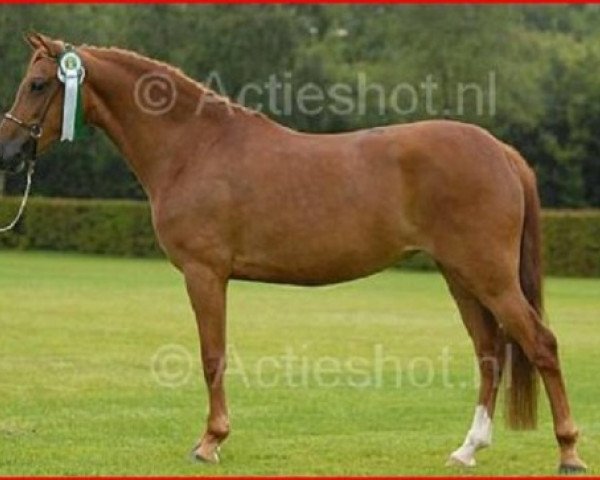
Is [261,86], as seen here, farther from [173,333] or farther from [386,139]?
[386,139]

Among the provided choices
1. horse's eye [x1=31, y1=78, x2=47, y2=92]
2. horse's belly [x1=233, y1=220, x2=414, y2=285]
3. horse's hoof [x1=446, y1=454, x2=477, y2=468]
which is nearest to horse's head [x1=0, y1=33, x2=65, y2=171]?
horse's eye [x1=31, y1=78, x2=47, y2=92]

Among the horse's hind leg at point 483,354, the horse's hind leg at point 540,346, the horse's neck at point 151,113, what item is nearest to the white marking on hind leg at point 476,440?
the horse's hind leg at point 483,354

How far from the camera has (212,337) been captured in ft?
25.7

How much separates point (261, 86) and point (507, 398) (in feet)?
120

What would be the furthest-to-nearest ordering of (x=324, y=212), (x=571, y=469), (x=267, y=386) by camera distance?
1. (x=267, y=386)
2. (x=324, y=212)
3. (x=571, y=469)

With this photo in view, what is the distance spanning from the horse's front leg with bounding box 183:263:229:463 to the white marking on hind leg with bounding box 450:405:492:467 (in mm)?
1370

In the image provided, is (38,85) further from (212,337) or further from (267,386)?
(267,386)

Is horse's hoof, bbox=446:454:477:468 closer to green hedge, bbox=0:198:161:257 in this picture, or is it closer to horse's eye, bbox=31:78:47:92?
horse's eye, bbox=31:78:47:92

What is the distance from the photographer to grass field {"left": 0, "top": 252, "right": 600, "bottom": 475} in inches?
315

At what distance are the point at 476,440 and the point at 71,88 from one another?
3151 millimetres

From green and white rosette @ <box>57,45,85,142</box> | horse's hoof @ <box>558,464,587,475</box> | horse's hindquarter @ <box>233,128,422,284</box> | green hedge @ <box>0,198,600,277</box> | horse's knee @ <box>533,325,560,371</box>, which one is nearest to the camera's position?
horse's hoof @ <box>558,464,587,475</box>

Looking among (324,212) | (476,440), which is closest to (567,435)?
(476,440)

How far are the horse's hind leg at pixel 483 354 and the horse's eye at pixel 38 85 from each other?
104 inches

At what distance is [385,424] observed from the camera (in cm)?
952
